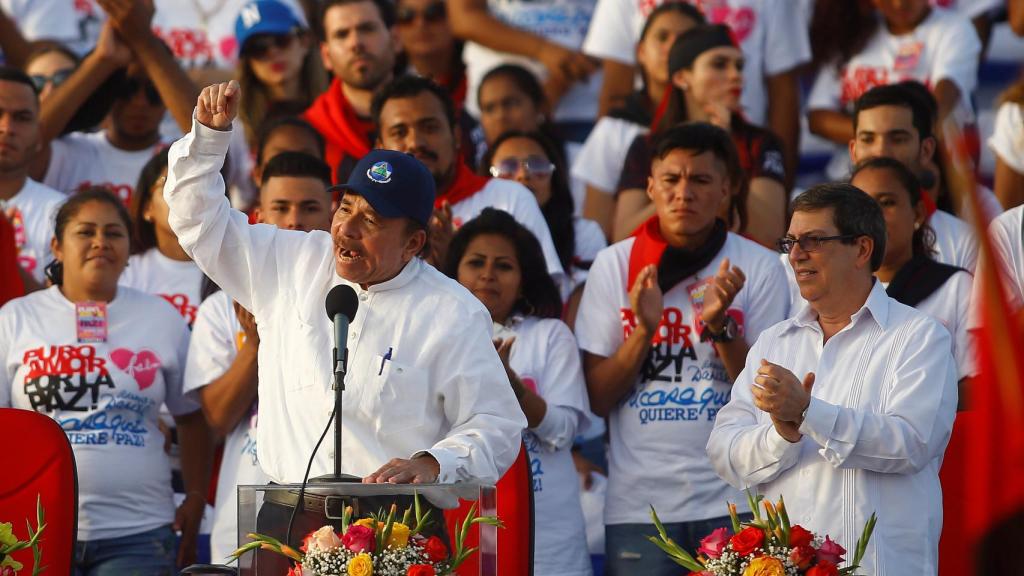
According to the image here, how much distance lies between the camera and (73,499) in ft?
17.6

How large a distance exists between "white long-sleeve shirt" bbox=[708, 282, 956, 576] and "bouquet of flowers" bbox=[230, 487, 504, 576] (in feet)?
4.22

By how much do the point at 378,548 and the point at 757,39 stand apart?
19.0 feet

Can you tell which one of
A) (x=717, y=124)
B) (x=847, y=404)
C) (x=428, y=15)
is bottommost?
(x=847, y=404)

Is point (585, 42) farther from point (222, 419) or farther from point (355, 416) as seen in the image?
point (355, 416)

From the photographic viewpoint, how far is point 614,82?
930 centimetres

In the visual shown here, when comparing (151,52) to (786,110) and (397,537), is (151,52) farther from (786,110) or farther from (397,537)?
(397,537)

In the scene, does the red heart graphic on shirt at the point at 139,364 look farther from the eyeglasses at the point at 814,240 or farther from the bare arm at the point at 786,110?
the bare arm at the point at 786,110

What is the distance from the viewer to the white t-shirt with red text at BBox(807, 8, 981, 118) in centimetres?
883

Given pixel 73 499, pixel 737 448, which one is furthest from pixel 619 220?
pixel 73 499

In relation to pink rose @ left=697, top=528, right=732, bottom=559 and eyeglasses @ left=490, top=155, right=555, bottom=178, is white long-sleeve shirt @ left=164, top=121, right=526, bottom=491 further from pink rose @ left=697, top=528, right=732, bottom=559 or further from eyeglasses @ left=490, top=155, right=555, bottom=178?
eyeglasses @ left=490, top=155, right=555, bottom=178

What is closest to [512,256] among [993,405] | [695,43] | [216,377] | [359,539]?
[216,377]

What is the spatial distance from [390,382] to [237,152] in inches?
153

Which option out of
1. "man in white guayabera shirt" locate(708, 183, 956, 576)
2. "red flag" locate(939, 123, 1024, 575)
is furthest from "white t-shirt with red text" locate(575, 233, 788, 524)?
"red flag" locate(939, 123, 1024, 575)

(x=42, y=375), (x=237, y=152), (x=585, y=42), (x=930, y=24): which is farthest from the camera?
(x=585, y=42)
